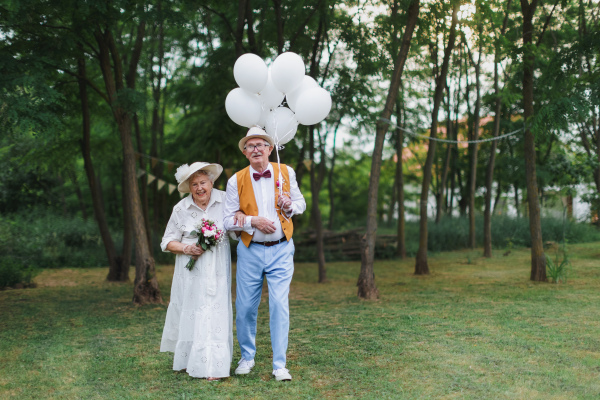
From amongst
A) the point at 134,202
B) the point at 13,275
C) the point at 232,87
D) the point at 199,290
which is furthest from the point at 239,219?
the point at 13,275

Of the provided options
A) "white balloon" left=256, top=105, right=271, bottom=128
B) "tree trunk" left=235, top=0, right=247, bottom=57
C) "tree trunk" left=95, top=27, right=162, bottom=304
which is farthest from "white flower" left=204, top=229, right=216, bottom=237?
"tree trunk" left=235, top=0, right=247, bottom=57

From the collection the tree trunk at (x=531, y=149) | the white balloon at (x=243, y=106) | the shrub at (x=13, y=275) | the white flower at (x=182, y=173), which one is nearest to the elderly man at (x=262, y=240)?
the white flower at (x=182, y=173)

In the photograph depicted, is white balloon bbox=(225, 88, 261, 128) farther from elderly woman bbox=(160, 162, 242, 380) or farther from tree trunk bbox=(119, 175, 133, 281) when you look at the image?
tree trunk bbox=(119, 175, 133, 281)

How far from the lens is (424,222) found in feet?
43.6

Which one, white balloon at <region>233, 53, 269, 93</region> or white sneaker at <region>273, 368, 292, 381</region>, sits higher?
white balloon at <region>233, 53, 269, 93</region>

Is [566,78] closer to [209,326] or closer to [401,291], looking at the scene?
[401,291]

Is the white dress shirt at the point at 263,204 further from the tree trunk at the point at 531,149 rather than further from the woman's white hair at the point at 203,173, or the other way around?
the tree trunk at the point at 531,149

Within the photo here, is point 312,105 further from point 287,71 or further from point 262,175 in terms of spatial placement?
point 262,175

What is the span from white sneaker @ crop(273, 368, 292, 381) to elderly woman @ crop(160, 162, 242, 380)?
15.9 inches

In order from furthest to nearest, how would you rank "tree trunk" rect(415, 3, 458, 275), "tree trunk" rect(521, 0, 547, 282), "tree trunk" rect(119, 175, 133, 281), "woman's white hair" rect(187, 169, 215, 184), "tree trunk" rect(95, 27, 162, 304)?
1. "tree trunk" rect(415, 3, 458, 275)
2. "tree trunk" rect(119, 175, 133, 281)
3. "tree trunk" rect(521, 0, 547, 282)
4. "tree trunk" rect(95, 27, 162, 304)
5. "woman's white hair" rect(187, 169, 215, 184)

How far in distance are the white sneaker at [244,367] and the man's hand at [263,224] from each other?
1.17m

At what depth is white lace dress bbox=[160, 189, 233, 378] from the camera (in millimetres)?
4676

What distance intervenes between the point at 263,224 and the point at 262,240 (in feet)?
0.66

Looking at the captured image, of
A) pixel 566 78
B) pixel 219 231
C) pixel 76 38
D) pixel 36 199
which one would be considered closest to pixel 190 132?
pixel 76 38
